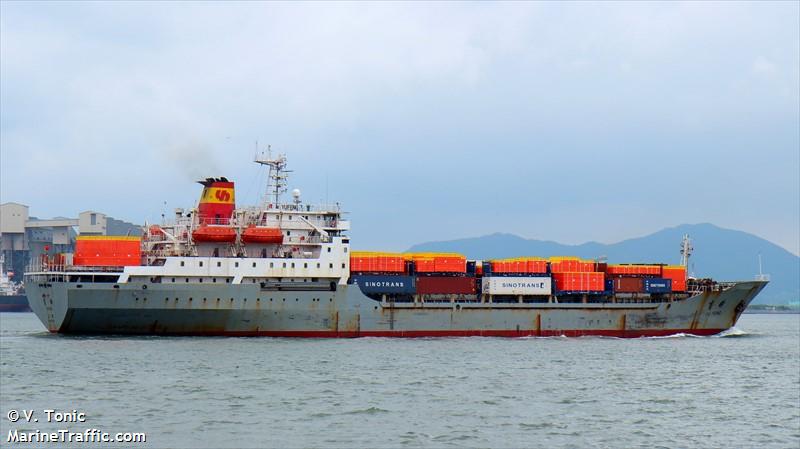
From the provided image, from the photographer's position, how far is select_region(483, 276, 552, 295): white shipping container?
167ft

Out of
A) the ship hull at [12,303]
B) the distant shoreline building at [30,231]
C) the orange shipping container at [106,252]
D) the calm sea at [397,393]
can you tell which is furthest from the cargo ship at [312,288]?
the distant shoreline building at [30,231]

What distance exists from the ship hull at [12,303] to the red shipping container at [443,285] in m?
98.0

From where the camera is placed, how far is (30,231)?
154500 millimetres

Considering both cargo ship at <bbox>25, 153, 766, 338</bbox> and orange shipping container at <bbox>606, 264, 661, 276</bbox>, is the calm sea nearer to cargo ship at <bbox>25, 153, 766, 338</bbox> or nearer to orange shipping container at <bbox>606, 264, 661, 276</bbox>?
cargo ship at <bbox>25, 153, 766, 338</bbox>

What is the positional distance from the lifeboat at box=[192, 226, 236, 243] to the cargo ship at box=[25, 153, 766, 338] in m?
0.08

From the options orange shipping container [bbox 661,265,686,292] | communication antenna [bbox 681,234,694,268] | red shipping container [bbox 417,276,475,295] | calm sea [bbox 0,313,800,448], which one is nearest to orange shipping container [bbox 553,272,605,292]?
orange shipping container [bbox 661,265,686,292]

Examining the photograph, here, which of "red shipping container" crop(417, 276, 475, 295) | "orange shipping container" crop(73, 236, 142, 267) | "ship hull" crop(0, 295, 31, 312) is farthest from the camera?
"ship hull" crop(0, 295, 31, 312)

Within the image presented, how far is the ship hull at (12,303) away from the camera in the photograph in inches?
5143

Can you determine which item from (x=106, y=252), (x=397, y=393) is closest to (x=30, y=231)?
(x=106, y=252)

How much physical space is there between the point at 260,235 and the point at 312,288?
399cm

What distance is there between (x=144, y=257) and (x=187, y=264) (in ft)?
9.74

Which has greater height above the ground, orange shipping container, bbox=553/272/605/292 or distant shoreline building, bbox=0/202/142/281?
distant shoreline building, bbox=0/202/142/281

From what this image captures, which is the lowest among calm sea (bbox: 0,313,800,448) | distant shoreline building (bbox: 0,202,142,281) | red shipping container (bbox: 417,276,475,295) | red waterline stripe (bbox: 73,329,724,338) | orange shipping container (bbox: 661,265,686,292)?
calm sea (bbox: 0,313,800,448)

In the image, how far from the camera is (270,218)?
49531 millimetres
